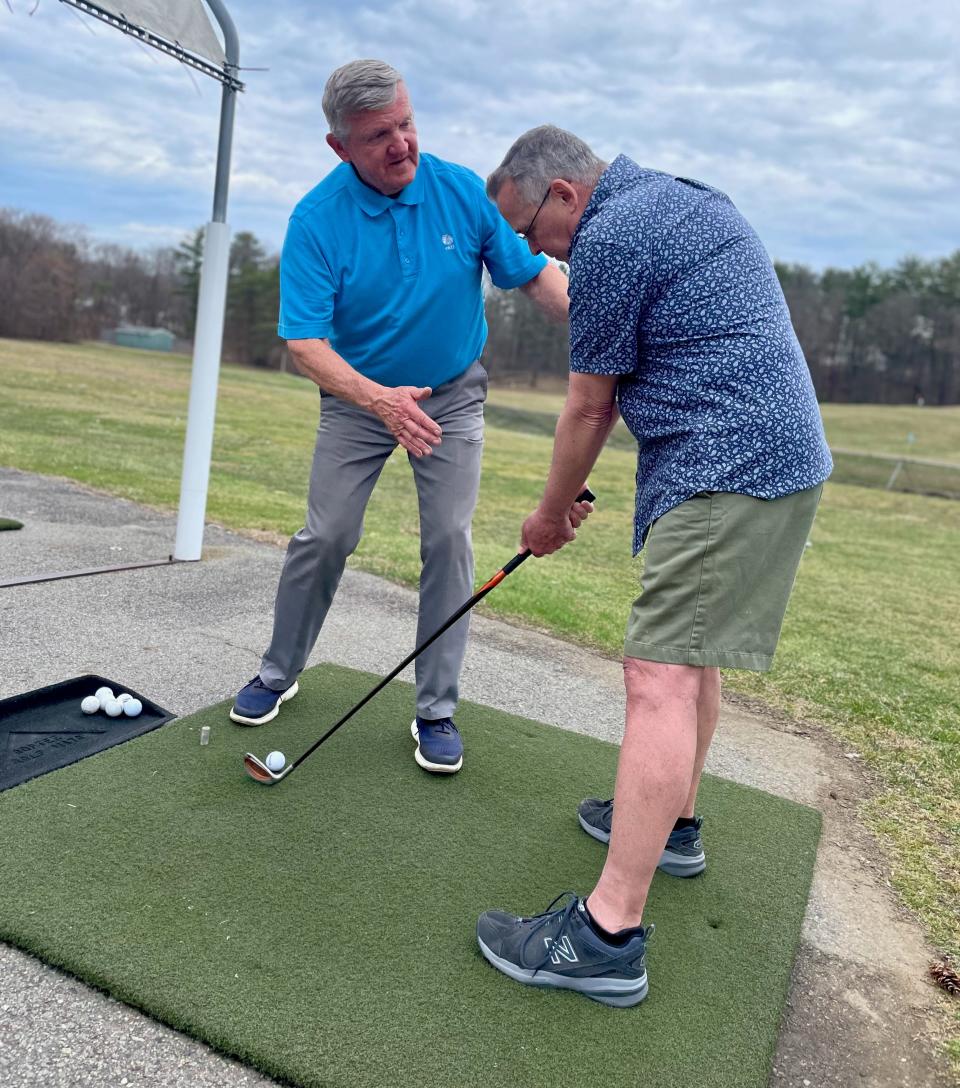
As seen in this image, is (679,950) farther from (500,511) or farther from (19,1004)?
(500,511)

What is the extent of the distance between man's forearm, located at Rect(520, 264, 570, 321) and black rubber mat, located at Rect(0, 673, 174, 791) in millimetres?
1925

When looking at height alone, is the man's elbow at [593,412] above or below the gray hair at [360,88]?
below

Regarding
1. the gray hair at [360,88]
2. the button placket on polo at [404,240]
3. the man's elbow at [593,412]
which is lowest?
the man's elbow at [593,412]

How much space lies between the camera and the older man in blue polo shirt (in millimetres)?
2754

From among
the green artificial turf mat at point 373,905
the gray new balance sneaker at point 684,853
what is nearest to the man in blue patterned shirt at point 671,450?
the green artificial turf mat at point 373,905

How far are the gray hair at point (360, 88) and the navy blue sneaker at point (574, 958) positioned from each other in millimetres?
2203

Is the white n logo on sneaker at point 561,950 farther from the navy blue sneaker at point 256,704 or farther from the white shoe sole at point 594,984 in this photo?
the navy blue sneaker at point 256,704

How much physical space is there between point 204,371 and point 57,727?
2.46 meters

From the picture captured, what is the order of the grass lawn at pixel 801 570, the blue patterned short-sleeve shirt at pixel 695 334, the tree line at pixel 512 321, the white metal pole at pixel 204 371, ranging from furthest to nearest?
the tree line at pixel 512 321 → the white metal pole at pixel 204 371 → the grass lawn at pixel 801 570 → the blue patterned short-sleeve shirt at pixel 695 334

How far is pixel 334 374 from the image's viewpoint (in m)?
2.77

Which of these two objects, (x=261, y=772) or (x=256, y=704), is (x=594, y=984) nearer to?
(x=261, y=772)

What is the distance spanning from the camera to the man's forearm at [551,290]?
3119 mm

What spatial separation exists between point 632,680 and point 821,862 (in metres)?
1.24

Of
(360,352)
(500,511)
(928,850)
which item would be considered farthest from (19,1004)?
(500,511)
